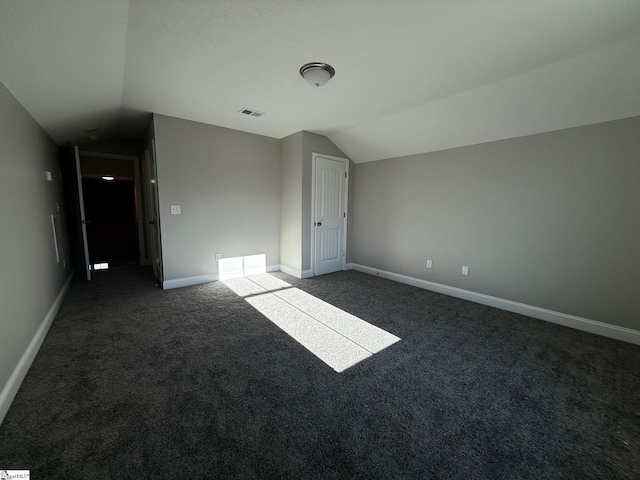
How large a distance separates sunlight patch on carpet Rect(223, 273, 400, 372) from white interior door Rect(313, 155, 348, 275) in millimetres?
1128

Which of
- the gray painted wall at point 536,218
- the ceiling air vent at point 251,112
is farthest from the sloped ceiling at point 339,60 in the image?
the gray painted wall at point 536,218

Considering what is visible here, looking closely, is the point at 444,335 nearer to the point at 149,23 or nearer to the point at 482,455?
the point at 482,455

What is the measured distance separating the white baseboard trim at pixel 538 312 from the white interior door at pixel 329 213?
1.27 meters

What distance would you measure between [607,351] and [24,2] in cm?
485

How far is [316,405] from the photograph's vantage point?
167cm

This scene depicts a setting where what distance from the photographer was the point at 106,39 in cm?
186

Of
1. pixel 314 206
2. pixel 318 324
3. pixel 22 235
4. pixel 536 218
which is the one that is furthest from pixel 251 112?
pixel 536 218

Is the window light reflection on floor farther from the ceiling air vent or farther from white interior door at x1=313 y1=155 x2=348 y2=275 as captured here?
the ceiling air vent

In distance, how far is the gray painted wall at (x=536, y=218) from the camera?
256cm

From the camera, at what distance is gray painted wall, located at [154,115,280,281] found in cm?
380

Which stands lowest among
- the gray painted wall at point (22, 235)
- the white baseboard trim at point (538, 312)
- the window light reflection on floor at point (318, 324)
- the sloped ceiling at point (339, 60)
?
the window light reflection on floor at point (318, 324)

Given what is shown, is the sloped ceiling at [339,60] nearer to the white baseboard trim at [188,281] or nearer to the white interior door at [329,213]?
the white interior door at [329,213]

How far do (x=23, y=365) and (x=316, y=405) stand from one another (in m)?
2.18

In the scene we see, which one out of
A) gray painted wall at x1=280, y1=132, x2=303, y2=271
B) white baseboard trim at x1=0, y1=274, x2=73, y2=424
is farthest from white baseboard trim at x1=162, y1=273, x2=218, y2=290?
gray painted wall at x1=280, y1=132, x2=303, y2=271
